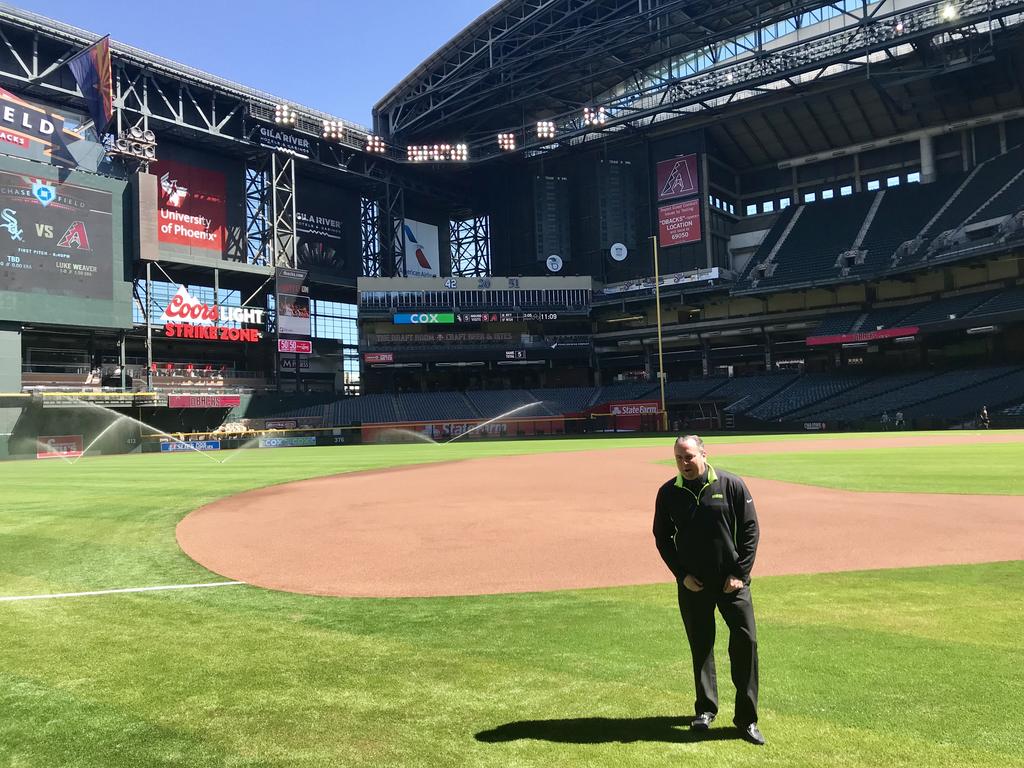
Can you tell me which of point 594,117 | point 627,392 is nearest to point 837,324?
point 627,392

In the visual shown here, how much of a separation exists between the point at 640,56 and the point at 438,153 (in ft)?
74.7

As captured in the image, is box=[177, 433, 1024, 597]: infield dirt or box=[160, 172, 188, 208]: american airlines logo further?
box=[160, 172, 188, 208]: american airlines logo

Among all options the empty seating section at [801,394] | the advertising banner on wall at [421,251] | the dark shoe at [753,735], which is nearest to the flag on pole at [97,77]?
the advertising banner on wall at [421,251]

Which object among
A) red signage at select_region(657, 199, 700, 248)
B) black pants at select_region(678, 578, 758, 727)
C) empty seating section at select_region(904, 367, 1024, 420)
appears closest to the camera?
black pants at select_region(678, 578, 758, 727)

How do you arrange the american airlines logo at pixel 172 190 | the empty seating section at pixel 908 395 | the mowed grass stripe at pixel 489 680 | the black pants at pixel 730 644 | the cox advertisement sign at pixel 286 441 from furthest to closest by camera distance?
the american airlines logo at pixel 172 190, the cox advertisement sign at pixel 286 441, the empty seating section at pixel 908 395, the black pants at pixel 730 644, the mowed grass stripe at pixel 489 680

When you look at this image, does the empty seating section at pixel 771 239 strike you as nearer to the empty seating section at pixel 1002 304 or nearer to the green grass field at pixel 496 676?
the empty seating section at pixel 1002 304

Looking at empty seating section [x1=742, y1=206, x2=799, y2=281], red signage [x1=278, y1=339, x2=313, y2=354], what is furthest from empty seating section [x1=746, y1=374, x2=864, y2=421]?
red signage [x1=278, y1=339, x2=313, y2=354]

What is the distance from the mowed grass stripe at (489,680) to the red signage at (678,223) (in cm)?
6443

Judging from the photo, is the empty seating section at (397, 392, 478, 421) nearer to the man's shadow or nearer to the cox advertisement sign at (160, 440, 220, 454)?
the cox advertisement sign at (160, 440, 220, 454)

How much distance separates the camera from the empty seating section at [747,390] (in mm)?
55969

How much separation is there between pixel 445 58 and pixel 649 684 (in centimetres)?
7246

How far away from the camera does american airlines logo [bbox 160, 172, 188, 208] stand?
59.5 meters

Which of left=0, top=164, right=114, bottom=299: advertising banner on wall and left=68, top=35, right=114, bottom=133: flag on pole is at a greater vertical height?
left=68, top=35, right=114, bottom=133: flag on pole

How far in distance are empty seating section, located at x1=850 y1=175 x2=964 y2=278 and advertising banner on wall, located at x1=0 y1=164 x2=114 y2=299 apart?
61862 mm
